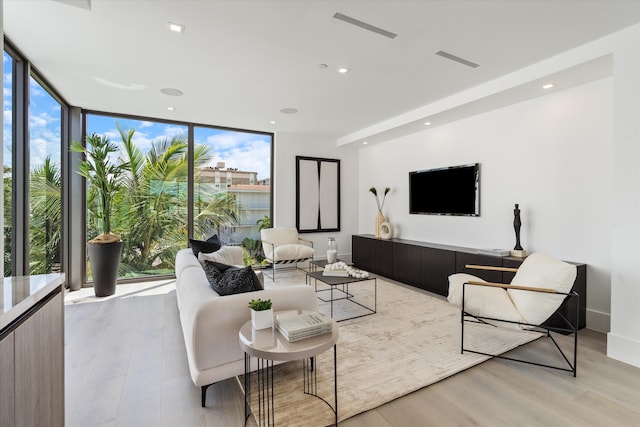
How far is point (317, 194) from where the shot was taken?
20.3 feet

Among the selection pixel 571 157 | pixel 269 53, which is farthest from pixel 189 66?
pixel 571 157

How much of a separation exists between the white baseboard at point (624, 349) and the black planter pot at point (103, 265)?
5395 millimetres

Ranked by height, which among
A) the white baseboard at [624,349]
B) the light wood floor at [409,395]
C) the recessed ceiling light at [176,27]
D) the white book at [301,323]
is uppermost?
the recessed ceiling light at [176,27]

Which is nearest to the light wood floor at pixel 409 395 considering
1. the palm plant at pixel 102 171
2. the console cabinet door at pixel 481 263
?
the console cabinet door at pixel 481 263

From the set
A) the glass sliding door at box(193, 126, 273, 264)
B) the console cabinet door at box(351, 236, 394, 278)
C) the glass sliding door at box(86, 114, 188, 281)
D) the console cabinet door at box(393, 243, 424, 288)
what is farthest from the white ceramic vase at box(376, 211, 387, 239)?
the glass sliding door at box(86, 114, 188, 281)

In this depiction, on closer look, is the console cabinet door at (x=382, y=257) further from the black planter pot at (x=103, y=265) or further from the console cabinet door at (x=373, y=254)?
the black planter pot at (x=103, y=265)

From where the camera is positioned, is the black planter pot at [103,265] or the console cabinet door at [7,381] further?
the black planter pot at [103,265]

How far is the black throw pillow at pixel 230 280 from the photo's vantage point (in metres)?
2.04

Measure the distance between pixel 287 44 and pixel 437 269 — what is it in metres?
3.33

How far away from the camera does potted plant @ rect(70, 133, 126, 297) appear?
4.02 m

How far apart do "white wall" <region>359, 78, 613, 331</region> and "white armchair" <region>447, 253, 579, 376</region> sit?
87cm

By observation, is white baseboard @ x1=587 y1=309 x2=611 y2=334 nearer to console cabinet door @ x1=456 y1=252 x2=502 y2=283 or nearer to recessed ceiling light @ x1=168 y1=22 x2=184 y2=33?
console cabinet door @ x1=456 y1=252 x2=502 y2=283

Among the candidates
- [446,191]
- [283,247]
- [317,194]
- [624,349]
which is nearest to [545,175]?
[446,191]

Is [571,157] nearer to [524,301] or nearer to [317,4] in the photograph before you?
[524,301]
